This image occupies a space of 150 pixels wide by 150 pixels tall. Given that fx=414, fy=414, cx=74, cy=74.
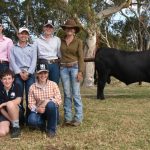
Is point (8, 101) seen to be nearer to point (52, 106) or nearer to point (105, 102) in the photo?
point (52, 106)

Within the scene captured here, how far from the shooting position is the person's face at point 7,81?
6789mm

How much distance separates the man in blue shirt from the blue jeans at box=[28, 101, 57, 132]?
1.32 feet

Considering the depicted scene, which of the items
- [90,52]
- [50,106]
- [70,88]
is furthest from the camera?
[90,52]

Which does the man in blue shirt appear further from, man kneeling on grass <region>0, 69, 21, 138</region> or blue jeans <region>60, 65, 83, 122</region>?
blue jeans <region>60, 65, 83, 122</region>

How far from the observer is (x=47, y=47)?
23.9 feet

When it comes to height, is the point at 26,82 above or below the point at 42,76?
below

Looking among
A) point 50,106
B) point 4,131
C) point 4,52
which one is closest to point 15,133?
point 4,131

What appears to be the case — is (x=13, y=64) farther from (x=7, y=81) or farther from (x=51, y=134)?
(x=51, y=134)

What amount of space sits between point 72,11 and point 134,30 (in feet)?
83.6

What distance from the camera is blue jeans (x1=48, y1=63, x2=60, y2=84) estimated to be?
7.39m

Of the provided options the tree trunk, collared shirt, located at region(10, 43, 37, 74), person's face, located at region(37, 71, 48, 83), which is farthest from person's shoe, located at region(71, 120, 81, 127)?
the tree trunk

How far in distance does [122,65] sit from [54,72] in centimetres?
491

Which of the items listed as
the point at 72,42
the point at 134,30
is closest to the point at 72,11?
the point at 72,42

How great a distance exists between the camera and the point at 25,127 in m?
7.30
